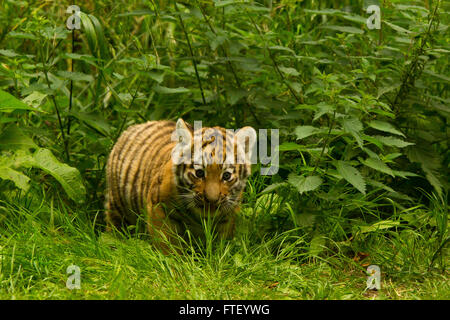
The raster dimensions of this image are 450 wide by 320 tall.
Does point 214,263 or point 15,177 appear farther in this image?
point 15,177

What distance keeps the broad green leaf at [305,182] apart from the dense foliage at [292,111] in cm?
1

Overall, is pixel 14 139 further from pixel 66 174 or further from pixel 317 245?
pixel 317 245

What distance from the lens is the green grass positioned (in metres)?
3.60

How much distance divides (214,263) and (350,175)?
0.99 metres

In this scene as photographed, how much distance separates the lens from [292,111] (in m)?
5.15

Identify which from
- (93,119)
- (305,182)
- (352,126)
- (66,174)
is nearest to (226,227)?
(305,182)

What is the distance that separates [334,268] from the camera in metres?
4.29

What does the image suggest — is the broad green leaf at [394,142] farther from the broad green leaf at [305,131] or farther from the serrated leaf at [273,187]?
the serrated leaf at [273,187]

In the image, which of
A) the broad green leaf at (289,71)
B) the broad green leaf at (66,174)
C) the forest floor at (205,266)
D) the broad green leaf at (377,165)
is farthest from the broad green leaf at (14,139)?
the broad green leaf at (377,165)

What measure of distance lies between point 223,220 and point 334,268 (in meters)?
0.76

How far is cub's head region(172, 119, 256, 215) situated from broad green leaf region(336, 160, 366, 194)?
1.94 ft

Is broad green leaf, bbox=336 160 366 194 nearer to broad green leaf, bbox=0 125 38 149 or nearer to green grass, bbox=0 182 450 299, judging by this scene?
green grass, bbox=0 182 450 299

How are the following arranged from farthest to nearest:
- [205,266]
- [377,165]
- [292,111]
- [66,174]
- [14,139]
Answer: [292,111] → [14,139] → [66,174] → [377,165] → [205,266]
